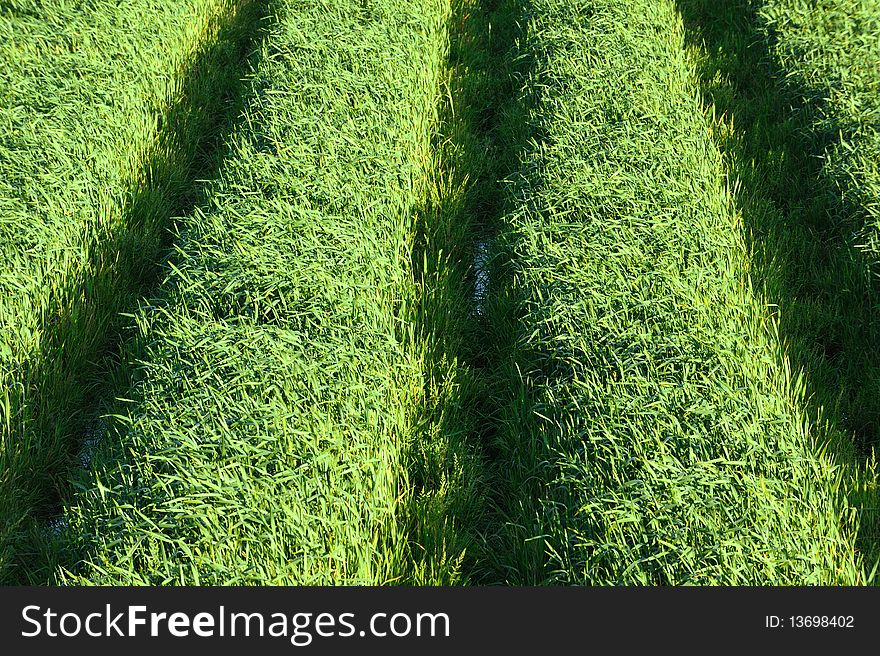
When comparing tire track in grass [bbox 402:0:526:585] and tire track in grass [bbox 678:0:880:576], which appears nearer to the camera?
tire track in grass [bbox 402:0:526:585]

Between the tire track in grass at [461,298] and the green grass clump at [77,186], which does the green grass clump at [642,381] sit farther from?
the green grass clump at [77,186]

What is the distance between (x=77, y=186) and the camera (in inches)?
128

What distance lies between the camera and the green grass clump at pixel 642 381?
2.05 m

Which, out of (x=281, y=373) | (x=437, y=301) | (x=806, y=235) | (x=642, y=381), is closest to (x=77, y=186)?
(x=281, y=373)

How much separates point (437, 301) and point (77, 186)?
1.84 m

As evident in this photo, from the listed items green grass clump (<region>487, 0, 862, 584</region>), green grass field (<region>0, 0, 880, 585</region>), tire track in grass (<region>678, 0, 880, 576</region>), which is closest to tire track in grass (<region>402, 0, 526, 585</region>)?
green grass field (<region>0, 0, 880, 585</region>)

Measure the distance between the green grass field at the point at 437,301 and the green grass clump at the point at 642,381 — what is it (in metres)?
0.01

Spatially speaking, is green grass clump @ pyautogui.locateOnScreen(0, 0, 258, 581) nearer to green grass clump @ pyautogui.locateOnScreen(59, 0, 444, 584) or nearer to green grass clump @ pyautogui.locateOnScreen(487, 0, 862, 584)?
green grass clump @ pyautogui.locateOnScreen(59, 0, 444, 584)

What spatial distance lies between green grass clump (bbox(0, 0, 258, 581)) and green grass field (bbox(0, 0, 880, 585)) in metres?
0.02

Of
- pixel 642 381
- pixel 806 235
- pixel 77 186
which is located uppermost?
pixel 77 186

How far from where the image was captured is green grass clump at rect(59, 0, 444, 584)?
6.70ft

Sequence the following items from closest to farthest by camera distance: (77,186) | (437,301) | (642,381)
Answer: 1. (642,381)
2. (437,301)
3. (77,186)

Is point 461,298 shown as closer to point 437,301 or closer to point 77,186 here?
point 437,301

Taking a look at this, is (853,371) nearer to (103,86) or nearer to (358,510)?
(358,510)
